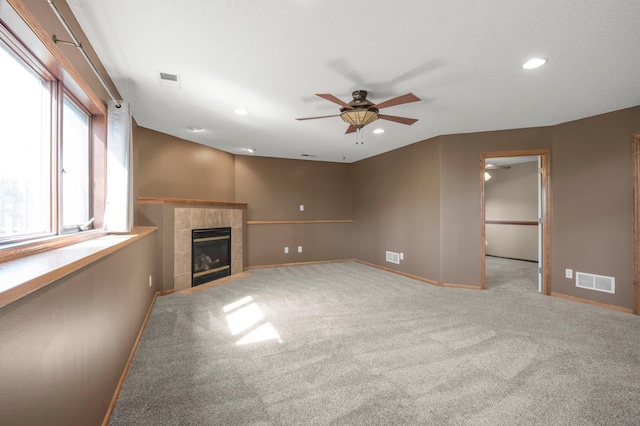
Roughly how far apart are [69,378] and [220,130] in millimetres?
3614

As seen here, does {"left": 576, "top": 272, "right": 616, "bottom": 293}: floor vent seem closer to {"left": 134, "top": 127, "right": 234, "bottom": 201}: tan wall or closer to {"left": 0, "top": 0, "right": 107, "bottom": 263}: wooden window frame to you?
{"left": 0, "top": 0, "right": 107, "bottom": 263}: wooden window frame

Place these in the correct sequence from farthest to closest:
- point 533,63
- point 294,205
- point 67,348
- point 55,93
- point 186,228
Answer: point 294,205, point 186,228, point 533,63, point 55,93, point 67,348

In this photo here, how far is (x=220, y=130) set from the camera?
4188 millimetres

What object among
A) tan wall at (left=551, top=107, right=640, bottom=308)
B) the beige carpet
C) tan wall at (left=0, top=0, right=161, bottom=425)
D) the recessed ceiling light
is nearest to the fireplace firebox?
the beige carpet

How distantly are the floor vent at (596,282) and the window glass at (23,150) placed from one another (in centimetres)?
543

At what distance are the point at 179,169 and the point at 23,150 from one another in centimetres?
311

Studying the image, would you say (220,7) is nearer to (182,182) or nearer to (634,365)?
(182,182)

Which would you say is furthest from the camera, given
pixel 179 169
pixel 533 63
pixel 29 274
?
pixel 179 169

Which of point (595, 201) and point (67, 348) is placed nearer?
point (67, 348)

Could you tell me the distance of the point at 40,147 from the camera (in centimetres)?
181

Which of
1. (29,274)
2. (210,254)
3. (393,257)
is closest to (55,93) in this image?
(29,274)

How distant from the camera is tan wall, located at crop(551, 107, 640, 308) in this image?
11.0ft

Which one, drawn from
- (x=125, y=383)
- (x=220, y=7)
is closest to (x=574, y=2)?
(x=220, y=7)

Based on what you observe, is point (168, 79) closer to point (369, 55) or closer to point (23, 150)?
point (23, 150)
